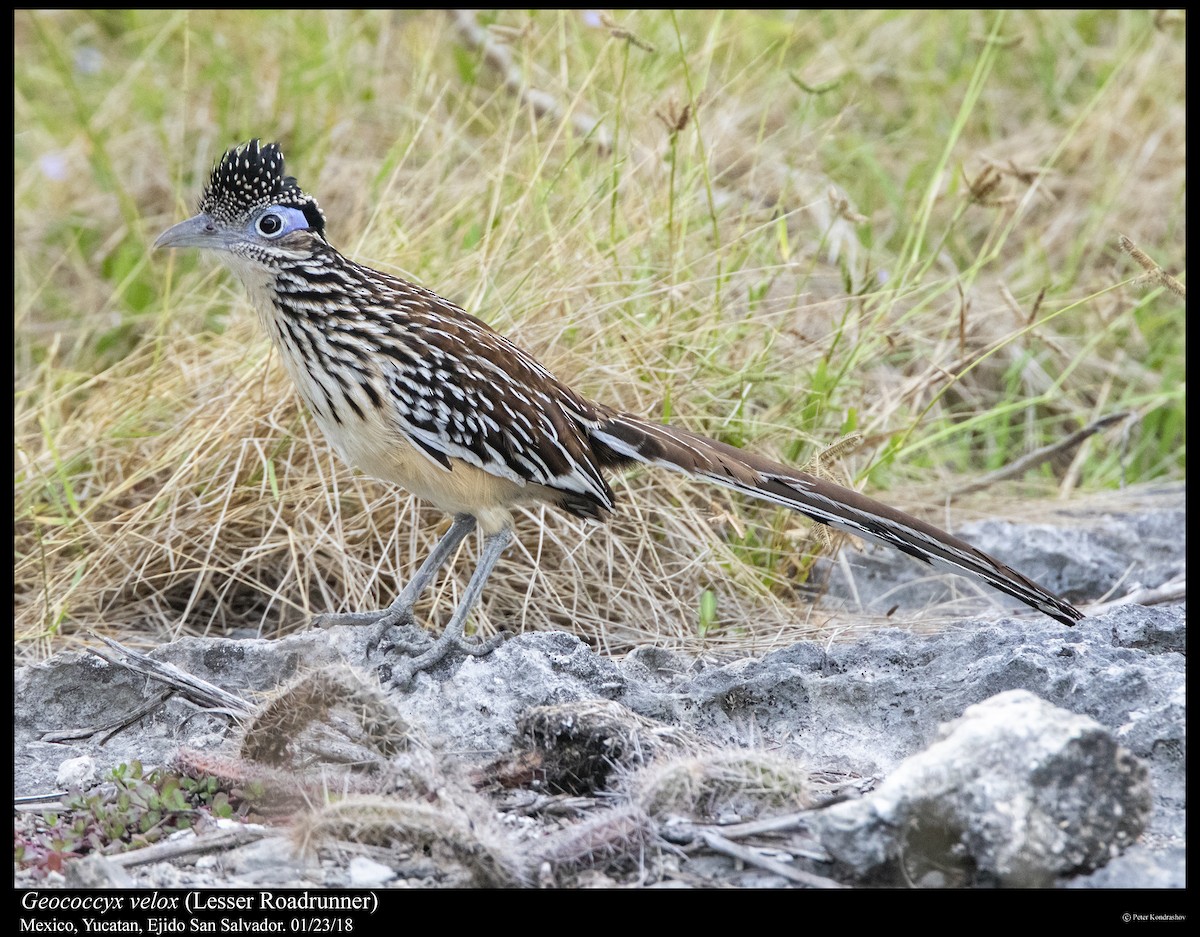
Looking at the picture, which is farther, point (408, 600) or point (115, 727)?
point (408, 600)

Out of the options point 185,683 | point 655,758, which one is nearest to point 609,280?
point 185,683

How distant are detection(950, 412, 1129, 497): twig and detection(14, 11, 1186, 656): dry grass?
14 centimetres

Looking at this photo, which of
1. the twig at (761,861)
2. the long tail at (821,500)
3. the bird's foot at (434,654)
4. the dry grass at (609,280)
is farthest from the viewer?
the dry grass at (609,280)

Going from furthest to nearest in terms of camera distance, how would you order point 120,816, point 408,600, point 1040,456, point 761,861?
point 1040,456
point 408,600
point 120,816
point 761,861

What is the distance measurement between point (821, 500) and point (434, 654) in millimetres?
1197

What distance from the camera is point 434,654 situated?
12.4 feet

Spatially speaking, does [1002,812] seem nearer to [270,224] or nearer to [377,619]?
[377,619]

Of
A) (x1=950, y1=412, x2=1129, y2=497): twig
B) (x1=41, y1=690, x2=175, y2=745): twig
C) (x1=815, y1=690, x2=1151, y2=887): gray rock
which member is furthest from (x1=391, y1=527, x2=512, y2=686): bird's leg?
(x1=950, y1=412, x2=1129, y2=497): twig

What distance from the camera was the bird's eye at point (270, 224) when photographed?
13.0 ft

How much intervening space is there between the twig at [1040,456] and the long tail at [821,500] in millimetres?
1598

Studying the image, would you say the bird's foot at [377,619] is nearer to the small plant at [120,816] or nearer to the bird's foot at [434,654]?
the bird's foot at [434,654]

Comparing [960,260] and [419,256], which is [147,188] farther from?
[960,260]

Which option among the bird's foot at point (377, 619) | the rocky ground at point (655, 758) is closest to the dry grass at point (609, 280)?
the bird's foot at point (377, 619)
